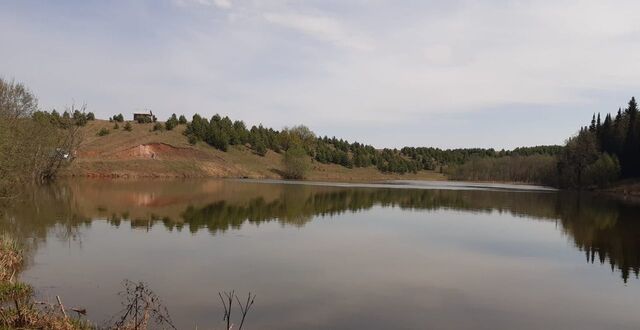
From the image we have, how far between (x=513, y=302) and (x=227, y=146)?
135 m

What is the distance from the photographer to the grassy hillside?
106m

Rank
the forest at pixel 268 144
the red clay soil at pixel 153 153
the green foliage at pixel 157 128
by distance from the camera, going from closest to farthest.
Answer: the forest at pixel 268 144 < the red clay soil at pixel 153 153 < the green foliage at pixel 157 128

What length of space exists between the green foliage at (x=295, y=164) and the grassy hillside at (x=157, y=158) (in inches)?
139

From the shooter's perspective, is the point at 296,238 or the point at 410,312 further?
the point at 296,238

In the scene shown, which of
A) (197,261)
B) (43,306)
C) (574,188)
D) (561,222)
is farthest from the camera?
(574,188)

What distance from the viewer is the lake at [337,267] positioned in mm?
14273

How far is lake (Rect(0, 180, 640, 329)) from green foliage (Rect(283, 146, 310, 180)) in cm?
10154

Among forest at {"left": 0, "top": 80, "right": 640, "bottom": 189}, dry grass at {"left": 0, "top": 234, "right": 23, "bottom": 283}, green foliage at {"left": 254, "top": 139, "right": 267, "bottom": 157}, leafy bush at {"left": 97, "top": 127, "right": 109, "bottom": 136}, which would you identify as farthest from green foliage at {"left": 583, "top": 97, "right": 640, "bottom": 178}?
leafy bush at {"left": 97, "top": 127, "right": 109, "bottom": 136}

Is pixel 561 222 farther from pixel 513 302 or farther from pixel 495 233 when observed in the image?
pixel 513 302

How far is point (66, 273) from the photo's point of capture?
56.2 ft

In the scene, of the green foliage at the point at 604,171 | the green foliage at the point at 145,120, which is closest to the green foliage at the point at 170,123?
the green foliage at the point at 145,120

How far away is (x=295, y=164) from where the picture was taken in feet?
466

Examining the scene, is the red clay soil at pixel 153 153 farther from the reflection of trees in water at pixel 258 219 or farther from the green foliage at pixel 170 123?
the reflection of trees in water at pixel 258 219

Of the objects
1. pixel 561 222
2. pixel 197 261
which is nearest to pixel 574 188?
pixel 561 222
